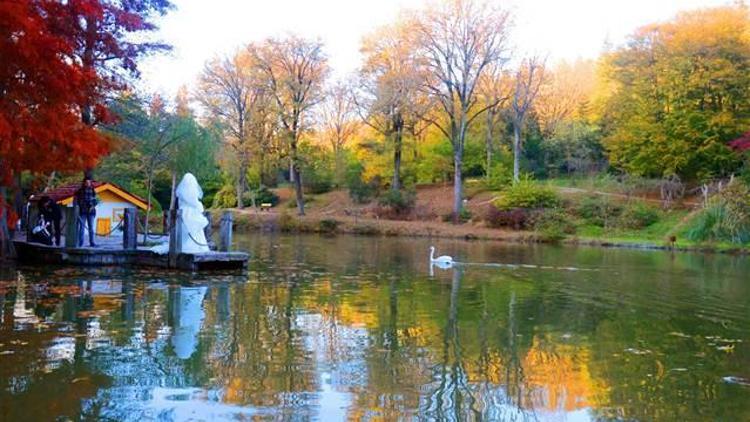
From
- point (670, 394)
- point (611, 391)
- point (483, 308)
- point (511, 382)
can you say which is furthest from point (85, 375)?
point (483, 308)

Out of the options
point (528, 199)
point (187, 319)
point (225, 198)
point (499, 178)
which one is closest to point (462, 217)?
point (528, 199)

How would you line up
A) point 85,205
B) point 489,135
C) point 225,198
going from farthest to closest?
1. point 225,198
2. point 489,135
3. point 85,205

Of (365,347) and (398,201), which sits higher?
(398,201)

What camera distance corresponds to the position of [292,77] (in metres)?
50.6

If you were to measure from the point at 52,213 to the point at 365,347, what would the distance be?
16194 mm

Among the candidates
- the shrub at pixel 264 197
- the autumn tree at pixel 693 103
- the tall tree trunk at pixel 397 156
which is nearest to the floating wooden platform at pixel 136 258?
the tall tree trunk at pixel 397 156

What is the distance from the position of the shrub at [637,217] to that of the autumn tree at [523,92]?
8.90 metres

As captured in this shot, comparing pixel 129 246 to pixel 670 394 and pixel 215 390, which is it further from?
pixel 670 394

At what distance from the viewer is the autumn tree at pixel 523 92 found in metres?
50.7

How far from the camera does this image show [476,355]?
33.0 ft

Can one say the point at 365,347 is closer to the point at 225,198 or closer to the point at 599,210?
the point at 599,210

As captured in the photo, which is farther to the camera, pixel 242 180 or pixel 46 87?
pixel 242 180

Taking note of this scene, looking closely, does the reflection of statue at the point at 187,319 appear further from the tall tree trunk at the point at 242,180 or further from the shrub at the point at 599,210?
the tall tree trunk at the point at 242,180

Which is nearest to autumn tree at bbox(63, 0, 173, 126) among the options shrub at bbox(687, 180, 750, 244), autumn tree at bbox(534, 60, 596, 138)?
shrub at bbox(687, 180, 750, 244)
